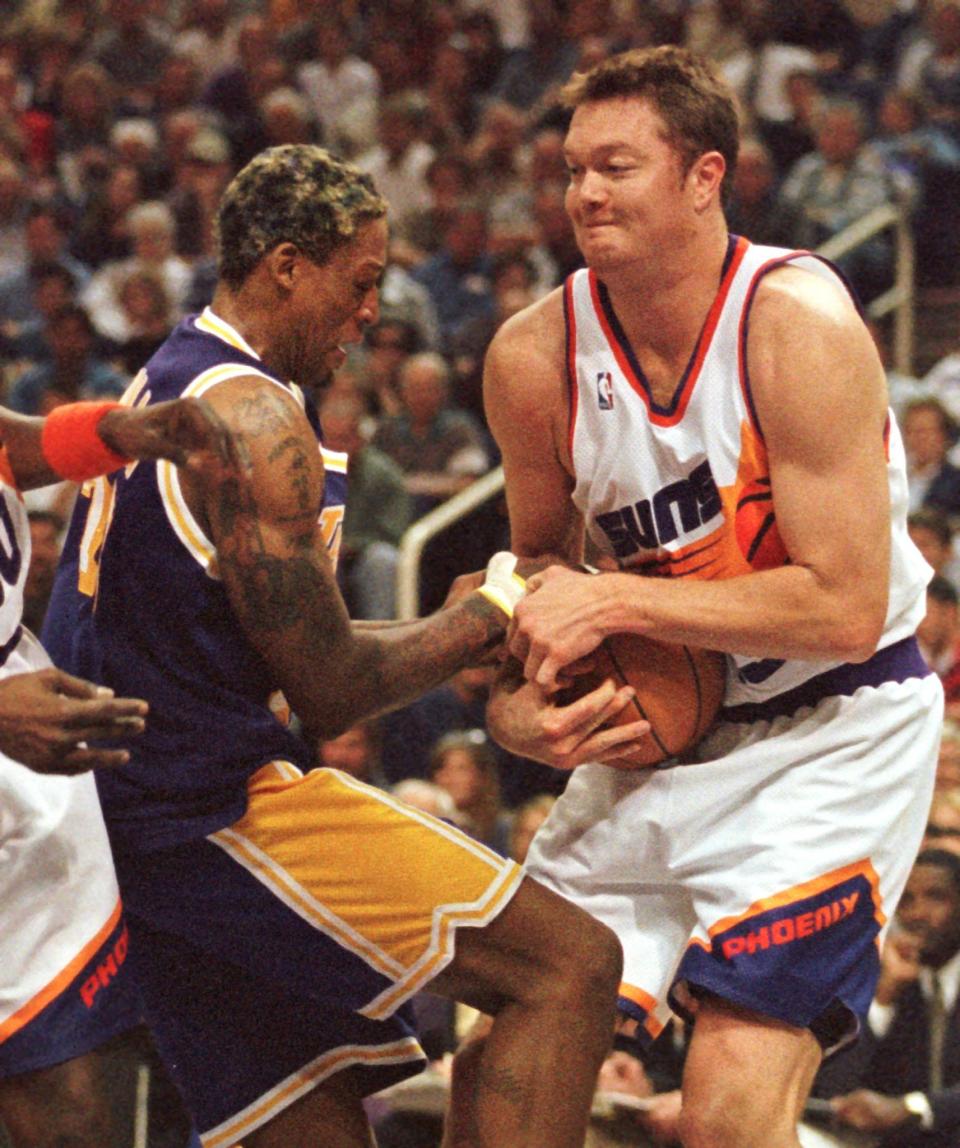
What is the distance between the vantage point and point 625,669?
3.41 metres

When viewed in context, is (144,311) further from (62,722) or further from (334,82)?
(62,722)

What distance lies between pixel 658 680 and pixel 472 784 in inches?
113

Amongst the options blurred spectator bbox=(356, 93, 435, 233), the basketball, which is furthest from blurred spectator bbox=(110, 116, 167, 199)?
Result: the basketball

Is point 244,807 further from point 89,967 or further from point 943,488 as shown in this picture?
point 943,488

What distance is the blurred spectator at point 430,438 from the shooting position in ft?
26.0

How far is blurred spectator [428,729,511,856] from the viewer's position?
20.3ft

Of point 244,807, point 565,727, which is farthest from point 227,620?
point 565,727

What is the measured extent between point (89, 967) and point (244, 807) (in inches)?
15.2

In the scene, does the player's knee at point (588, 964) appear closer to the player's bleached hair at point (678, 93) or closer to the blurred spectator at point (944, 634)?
the player's bleached hair at point (678, 93)

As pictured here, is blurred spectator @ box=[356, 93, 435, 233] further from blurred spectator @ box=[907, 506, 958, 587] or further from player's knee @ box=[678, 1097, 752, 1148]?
player's knee @ box=[678, 1097, 752, 1148]

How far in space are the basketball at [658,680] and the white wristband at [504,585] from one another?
0.60 feet

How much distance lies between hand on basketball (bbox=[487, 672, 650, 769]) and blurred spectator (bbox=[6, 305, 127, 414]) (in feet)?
17.7

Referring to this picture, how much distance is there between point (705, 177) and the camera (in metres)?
3.36

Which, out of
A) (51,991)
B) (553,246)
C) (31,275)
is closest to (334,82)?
(31,275)
